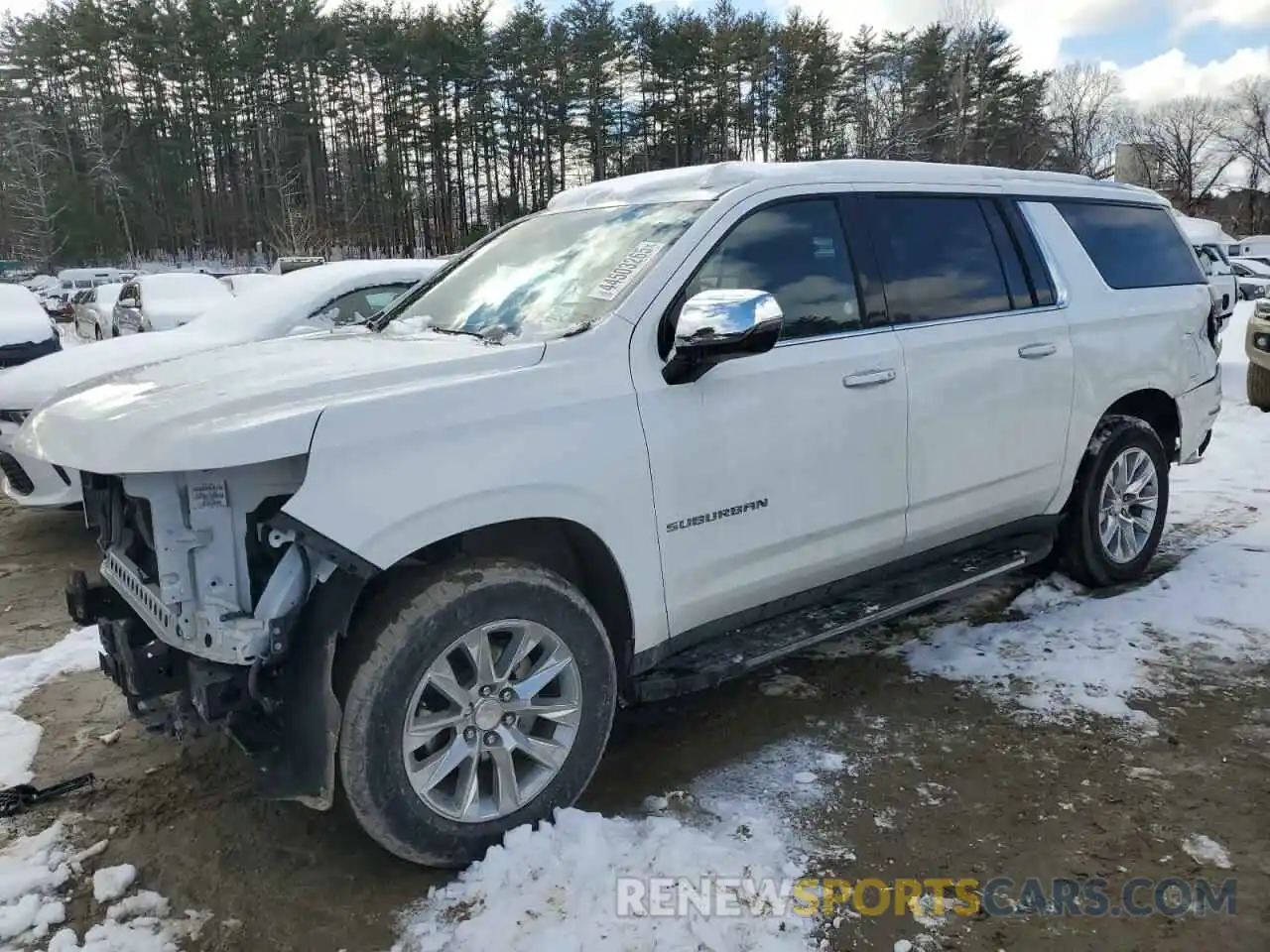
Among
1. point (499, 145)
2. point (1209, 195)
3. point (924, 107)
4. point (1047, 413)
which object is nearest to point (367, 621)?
point (1047, 413)

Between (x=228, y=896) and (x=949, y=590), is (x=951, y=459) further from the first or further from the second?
(x=228, y=896)

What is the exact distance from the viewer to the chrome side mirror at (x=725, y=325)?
2697mm

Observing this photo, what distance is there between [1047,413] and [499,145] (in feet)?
154

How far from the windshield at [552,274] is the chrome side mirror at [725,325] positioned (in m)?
0.33

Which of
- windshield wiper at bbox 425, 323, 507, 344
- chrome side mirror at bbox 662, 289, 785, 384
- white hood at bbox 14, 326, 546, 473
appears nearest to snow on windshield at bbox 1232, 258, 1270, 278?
chrome side mirror at bbox 662, 289, 785, 384

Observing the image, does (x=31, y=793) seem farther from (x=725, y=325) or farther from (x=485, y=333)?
(x=725, y=325)

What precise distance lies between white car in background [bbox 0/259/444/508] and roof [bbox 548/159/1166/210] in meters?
2.34

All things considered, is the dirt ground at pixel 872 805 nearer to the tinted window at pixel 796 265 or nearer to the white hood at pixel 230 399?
the white hood at pixel 230 399

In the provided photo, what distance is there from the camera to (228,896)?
263cm

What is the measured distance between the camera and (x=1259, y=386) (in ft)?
29.3

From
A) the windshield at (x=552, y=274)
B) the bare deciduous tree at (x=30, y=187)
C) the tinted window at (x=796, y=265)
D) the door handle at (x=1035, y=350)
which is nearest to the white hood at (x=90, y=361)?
the windshield at (x=552, y=274)

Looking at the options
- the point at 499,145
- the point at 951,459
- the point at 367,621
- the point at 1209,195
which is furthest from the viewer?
the point at 1209,195

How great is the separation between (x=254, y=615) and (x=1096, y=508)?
154 inches

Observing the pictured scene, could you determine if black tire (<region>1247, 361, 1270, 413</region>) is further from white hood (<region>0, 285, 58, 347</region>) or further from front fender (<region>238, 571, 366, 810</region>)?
white hood (<region>0, 285, 58, 347</region>)
